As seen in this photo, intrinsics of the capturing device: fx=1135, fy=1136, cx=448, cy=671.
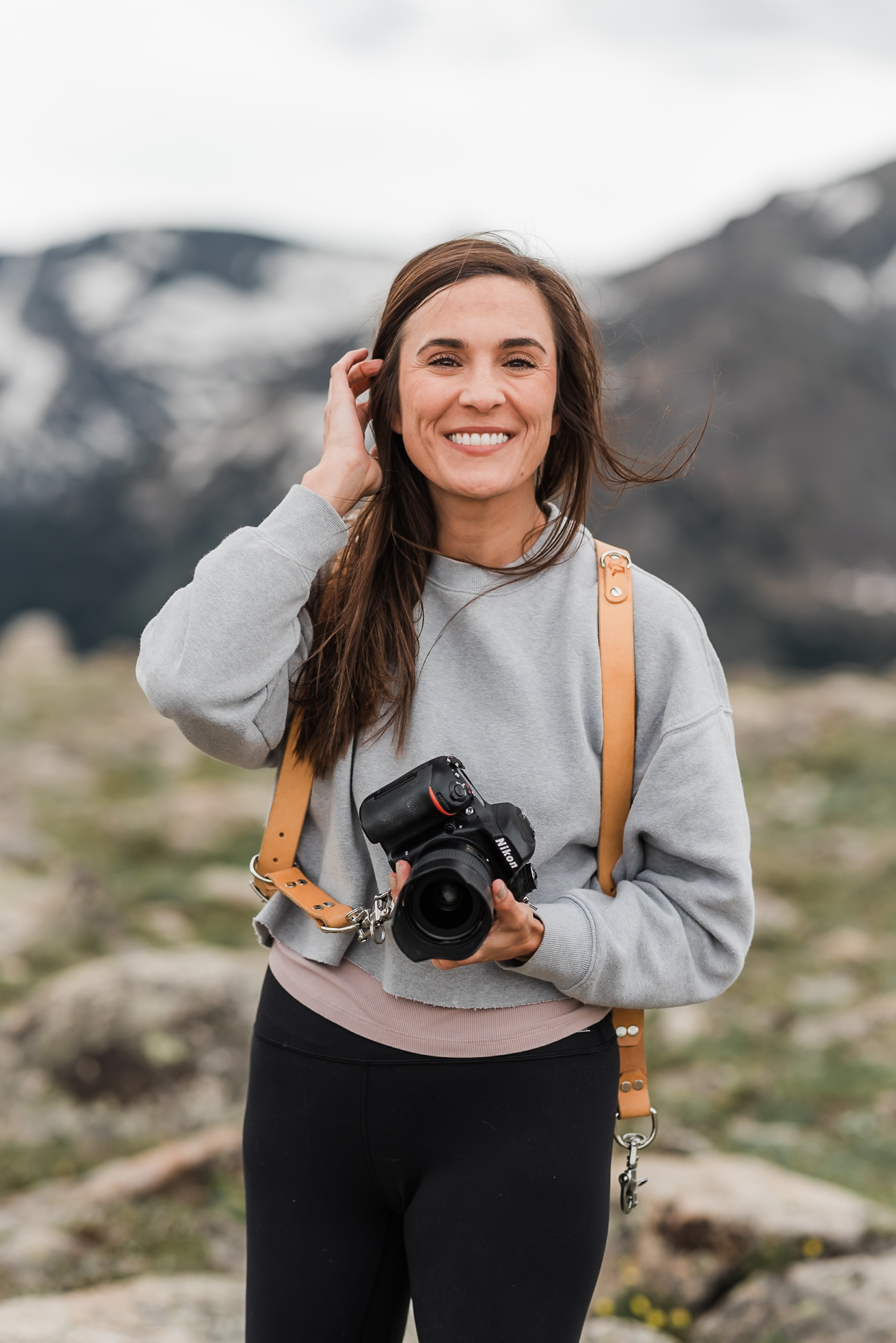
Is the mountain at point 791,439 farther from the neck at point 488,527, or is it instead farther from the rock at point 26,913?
the neck at point 488,527

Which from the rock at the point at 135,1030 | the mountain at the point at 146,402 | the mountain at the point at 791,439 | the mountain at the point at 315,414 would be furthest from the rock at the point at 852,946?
the mountain at the point at 146,402

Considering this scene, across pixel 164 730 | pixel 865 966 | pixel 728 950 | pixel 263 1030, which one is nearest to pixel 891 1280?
pixel 728 950

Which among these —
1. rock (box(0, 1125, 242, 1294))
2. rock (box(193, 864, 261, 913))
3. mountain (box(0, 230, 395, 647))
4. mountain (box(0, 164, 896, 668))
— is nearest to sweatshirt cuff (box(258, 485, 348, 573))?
rock (box(0, 1125, 242, 1294))

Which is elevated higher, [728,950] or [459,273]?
[459,273]

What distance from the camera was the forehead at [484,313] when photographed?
1.79 meters

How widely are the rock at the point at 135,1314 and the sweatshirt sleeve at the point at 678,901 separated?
A: 1928 millimetres

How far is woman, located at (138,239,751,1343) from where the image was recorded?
170cm

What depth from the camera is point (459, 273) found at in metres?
1.83

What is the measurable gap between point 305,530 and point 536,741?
493 millimetres

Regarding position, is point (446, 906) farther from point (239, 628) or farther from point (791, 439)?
point (791, 439)

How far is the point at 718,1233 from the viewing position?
11.1 feet

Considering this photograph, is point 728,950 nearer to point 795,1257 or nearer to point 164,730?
point 795,1257

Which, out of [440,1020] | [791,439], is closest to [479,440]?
[440,1020]

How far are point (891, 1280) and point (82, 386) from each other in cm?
3239
